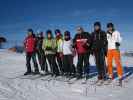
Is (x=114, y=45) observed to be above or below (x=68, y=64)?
above

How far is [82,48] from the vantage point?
11.2 metres

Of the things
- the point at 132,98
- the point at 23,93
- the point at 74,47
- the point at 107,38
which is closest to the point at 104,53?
the point at 107,38

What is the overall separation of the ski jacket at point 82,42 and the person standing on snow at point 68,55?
0.36 metres

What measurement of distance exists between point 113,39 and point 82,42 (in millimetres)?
1399

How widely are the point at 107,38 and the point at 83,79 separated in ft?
6.67

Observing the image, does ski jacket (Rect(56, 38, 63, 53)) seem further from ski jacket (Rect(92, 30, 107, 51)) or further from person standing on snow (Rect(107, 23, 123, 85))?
person standing on snow (Rect(107, 23, 123, 85))

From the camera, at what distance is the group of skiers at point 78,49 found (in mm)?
10641

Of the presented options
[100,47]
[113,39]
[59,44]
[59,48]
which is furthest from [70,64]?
[113,39]

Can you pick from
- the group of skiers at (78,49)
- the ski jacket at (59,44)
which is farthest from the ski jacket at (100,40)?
the ski jacket at (59,44)

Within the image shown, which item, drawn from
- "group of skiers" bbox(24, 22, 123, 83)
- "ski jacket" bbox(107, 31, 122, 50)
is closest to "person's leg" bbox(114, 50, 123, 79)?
"group of skiers" bbox(24, 22, 123, 83)

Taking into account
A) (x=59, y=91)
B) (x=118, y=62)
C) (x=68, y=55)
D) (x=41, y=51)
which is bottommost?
(x=59, y=91)

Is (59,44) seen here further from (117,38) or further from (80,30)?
(117,38)

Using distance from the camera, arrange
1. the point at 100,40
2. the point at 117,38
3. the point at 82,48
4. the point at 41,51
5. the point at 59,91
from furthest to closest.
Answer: the point at 41,51 < the point at 82,48 < the point at 100,40 < the point at 117,38 < the point at 59,91

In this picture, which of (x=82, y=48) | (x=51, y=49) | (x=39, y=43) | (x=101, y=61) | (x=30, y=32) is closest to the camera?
(x=101, y=61)
